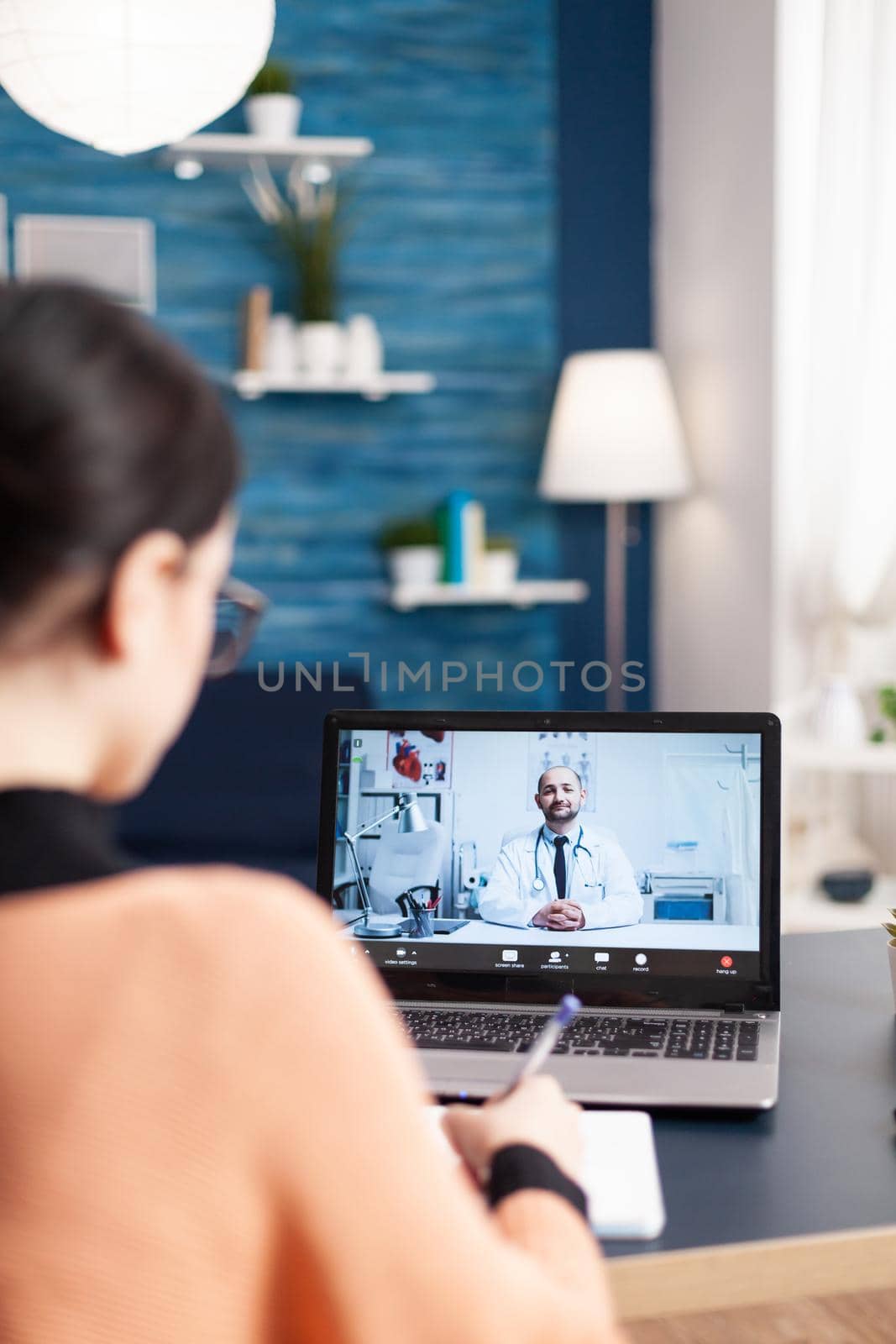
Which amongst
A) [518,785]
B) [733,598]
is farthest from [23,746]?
[733,598]

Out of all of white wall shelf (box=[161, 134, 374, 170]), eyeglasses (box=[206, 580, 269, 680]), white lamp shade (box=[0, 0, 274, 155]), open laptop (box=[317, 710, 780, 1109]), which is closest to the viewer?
eyeglasses (box=[206, 580, 269, 680])

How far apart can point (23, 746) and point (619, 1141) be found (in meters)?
0.66

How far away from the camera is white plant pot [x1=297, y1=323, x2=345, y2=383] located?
147 inches

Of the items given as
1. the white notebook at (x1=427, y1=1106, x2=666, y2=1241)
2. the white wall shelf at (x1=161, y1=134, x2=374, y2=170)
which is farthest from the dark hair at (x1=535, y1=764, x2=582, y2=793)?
the white wall shelf at (x1=161, y1=134, x2=374, y2=170)

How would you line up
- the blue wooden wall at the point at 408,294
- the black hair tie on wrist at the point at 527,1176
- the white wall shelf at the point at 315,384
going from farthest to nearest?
the blue wooden wall at the point at 408,294 < the white wall shelf at the point at 315,384 < the black hair tie on wrist at the point at 527,1176

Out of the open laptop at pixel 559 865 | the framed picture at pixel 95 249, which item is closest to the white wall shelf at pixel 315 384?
the framed picture at pixel 95 249

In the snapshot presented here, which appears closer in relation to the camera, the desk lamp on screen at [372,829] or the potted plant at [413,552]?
the desk lamp on screen at [372,829]

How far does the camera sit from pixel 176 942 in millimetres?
612

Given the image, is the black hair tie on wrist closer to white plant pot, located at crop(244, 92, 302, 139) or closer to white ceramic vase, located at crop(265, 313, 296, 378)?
white ceramic vase, located at crop(265, 313, 296, 378)

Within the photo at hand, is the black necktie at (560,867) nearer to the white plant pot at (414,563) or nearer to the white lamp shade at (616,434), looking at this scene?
the white lamp shade at (616,434)

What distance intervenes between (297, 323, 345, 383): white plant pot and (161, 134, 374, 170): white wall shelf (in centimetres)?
42

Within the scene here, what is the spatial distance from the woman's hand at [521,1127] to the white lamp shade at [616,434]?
280 cm

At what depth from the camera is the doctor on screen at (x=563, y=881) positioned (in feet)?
4.72

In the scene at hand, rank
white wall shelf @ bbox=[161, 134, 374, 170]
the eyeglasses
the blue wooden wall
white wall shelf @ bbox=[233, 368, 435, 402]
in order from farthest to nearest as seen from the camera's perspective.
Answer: the blue wooden wall < white wall shelf @ bbox=[233, 368, 435, 402] < white wall shelf @ bbox=[161, 134, 374, 170] < the eyeglasses
